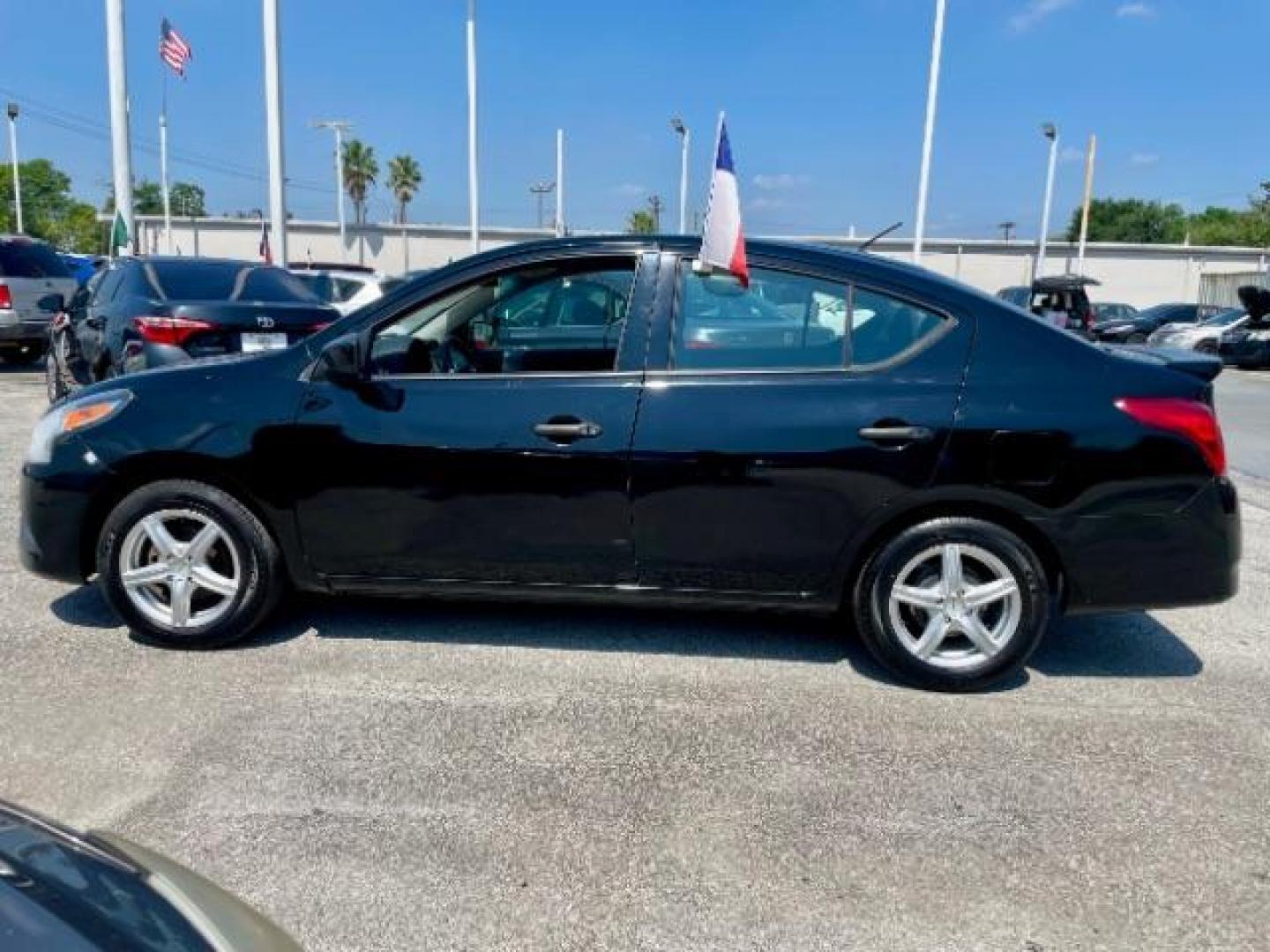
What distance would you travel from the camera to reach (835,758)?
3148 mm

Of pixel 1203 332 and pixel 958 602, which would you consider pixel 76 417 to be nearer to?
pixel 958 602

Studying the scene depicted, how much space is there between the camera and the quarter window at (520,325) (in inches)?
150

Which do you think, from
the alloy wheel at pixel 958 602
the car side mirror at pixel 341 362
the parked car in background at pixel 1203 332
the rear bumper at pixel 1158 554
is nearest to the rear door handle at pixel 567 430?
the car side mirror at pixel 341 362

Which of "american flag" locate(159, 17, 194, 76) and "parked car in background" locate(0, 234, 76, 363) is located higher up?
"american flag" locate(159, 17, 194, 76)

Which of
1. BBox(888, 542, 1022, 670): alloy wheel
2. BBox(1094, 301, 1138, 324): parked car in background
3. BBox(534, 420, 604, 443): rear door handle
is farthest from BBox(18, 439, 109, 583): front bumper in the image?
BBox(1094, 301, 1138, 324): parked car in background

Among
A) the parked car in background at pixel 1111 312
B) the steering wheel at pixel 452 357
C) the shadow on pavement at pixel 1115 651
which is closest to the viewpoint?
the shadow on pavement at pixel 1115 651

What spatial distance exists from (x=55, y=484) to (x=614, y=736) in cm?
248

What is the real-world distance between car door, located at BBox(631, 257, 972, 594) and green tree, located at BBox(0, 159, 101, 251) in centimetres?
8597

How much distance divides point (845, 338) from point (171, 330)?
16.0 ft

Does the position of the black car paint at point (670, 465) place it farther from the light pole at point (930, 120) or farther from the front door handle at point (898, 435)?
the light pole at point (930, 120)

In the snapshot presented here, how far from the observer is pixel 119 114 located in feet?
52.6

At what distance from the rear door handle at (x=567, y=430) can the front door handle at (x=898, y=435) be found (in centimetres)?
99

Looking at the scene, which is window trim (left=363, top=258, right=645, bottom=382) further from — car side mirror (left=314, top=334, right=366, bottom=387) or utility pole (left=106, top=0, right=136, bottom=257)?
utility pole (left=106, top=0, right=136, bottom=257)

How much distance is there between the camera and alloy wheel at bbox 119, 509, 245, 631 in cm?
383
